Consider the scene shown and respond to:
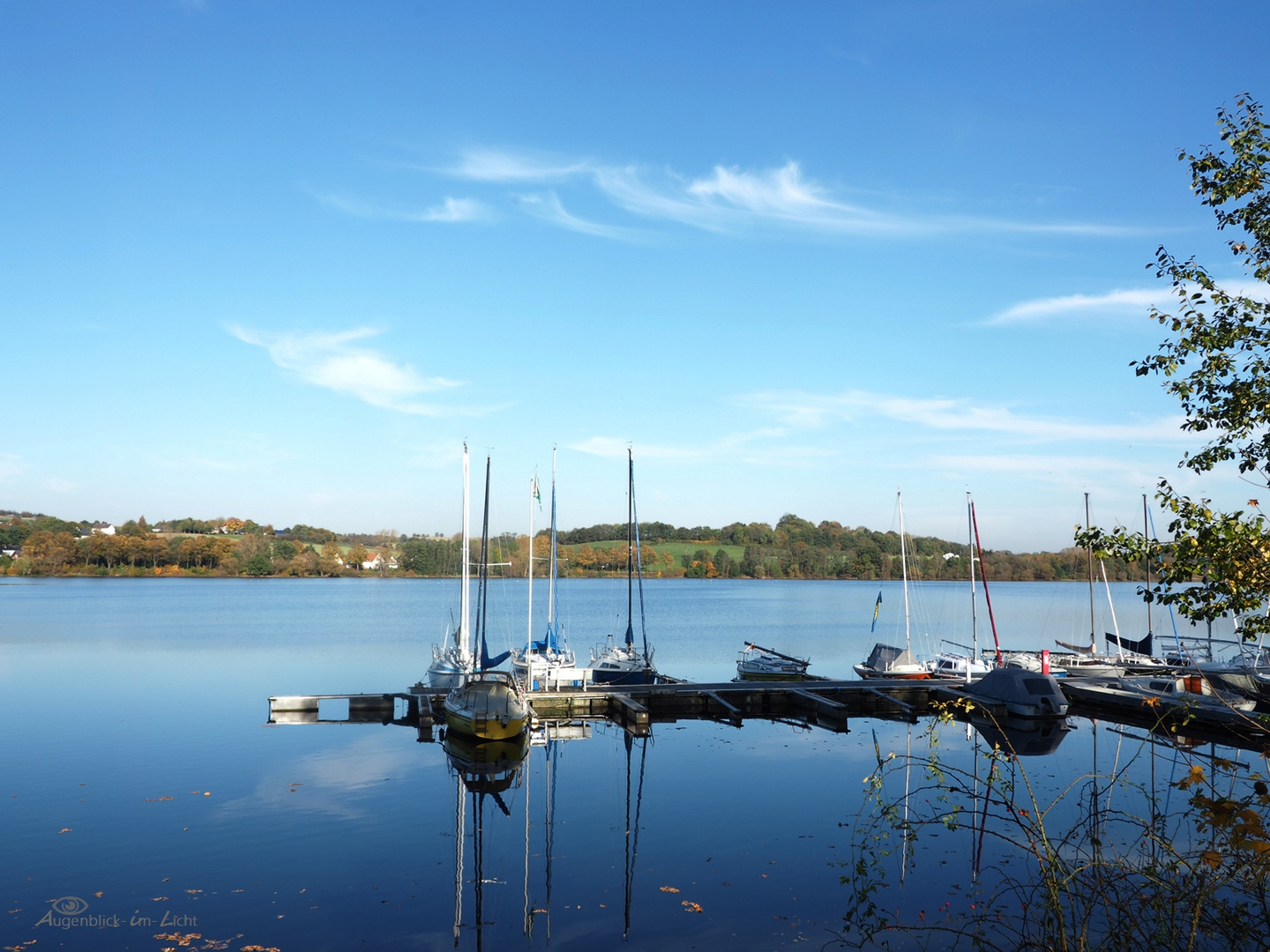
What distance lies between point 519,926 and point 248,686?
31.6 m

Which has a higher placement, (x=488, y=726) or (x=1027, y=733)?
(x=488, y=726)

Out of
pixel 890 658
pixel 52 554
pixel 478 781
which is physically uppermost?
pixel 52 554

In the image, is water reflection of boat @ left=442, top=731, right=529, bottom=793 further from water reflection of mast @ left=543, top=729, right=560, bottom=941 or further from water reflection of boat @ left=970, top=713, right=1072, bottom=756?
water reflection of boat @ left=970, top=713, right=1072, bottom=756

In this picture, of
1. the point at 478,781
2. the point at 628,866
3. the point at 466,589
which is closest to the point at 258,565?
the point at 466,589

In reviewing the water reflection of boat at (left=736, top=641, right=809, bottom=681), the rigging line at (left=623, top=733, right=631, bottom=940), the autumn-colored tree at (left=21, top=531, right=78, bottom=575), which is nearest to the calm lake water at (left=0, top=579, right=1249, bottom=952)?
the rigging line at (left=623, top=733, right=631, bottom=940)

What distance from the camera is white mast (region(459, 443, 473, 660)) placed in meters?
35.4

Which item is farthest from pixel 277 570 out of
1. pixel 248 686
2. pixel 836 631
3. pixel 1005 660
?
pixel 1005 660

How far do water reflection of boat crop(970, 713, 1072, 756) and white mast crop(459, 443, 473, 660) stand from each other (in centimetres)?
1868

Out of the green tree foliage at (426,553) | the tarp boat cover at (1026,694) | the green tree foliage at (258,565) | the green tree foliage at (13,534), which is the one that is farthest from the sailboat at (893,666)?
the green tree foliage at (13,534)

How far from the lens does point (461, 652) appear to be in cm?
3547

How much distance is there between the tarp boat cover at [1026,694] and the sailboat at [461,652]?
18636 millimetres

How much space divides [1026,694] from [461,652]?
20.5 m

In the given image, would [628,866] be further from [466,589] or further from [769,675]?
[769,675]

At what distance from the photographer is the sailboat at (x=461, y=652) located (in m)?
35.1
